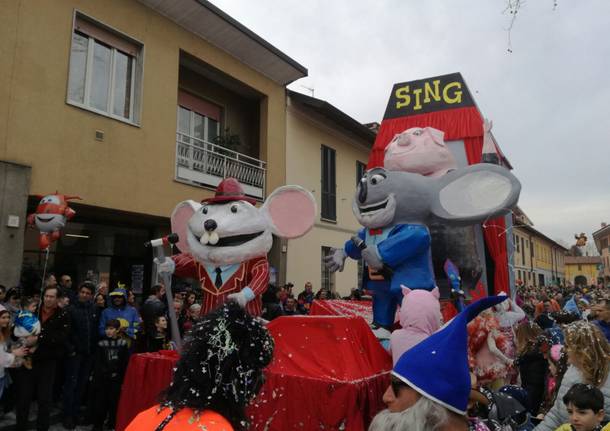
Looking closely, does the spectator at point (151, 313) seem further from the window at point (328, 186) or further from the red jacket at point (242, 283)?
the window at point (328, 186)

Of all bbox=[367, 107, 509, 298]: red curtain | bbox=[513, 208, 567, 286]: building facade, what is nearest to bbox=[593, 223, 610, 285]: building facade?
bbox=[513, 208, 567, 286]: building facade

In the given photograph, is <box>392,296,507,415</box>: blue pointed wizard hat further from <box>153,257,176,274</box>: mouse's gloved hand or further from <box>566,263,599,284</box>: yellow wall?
<box>566,263,599,284</box>: yellow wall

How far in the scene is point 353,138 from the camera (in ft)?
51.3

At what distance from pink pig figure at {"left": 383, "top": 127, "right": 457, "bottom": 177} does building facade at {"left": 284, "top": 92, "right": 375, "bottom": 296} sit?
23.9ft

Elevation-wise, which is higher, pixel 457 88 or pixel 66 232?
pixel 457 88

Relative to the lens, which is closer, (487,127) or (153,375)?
(153,375)

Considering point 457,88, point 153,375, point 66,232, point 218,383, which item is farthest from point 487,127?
point 66,232

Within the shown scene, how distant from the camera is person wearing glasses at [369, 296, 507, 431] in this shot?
4.77 feet

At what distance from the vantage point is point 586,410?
2.18 m

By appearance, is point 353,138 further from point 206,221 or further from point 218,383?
point 218,383

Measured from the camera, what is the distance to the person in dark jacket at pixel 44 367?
4.68m

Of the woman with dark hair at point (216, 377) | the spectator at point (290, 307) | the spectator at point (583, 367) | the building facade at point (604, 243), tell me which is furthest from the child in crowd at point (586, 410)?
the building facade at point (604, 243)

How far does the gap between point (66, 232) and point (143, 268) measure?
1.95 meters

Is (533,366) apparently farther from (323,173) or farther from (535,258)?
(535,258)
